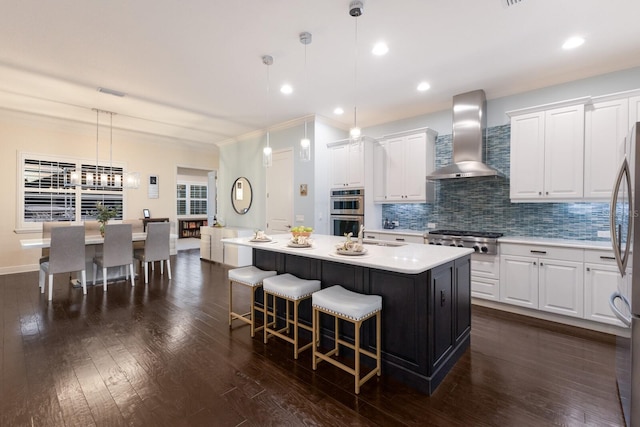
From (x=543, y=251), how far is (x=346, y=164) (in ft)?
9.81

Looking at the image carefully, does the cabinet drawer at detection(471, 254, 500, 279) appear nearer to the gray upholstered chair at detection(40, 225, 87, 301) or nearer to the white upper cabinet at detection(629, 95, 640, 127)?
the white upper cabinet at detection(629, 95, 640, 127)

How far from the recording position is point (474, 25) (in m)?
2.59

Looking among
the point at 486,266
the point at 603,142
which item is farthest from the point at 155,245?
the point at 603,142

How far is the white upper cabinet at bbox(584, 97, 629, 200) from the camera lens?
119 inches

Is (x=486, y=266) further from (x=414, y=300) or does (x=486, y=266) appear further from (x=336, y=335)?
(x=336, y=335)

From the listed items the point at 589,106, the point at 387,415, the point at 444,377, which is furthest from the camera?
the point at 589,106

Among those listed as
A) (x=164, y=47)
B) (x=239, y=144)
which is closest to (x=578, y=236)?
(x=164, y=47)

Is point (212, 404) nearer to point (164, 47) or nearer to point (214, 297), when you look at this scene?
point (214, 297)

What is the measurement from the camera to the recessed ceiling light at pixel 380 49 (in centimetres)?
291

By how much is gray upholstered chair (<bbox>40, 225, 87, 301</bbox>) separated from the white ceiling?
78.8 inches

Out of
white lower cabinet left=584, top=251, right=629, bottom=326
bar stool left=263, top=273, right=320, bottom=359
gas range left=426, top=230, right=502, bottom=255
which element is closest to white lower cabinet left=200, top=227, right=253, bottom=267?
bar stool left=263, top=273, right=320, bottom=359

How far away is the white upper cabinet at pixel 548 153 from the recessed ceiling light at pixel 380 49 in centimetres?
188

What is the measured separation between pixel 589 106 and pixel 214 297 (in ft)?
16.9

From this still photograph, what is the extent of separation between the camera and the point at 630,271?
1.73 m
